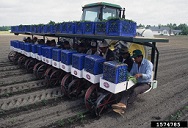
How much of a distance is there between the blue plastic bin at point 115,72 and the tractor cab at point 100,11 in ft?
11.6

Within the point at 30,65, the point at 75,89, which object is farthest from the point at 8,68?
the point at 75,89

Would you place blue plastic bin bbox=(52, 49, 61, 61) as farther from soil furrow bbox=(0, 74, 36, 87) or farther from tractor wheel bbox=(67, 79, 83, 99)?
soil furrow bbox=(0, 74, 36, 87)

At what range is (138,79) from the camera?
15.9 feet

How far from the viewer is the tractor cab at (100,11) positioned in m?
7.22

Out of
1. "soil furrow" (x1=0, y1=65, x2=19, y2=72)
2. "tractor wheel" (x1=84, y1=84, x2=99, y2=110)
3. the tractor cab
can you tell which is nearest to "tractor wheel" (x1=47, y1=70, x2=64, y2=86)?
"tractor wheel" (x1=84, y1=84, x2=99, y2=110)

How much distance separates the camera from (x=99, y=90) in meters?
4.91

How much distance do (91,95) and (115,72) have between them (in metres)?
1.24

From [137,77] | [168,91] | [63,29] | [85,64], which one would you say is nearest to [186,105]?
[168,91]

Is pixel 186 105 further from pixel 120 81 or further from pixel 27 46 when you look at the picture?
pixel 27 46

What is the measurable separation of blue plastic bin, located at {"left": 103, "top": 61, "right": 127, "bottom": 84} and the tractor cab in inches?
139

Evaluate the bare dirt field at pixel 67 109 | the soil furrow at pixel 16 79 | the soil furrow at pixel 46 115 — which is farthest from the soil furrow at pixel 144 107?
the soil furrow at pixel 16 79

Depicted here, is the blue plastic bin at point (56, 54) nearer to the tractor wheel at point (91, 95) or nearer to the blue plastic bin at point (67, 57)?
the blue plastic bin at point (67, 57)

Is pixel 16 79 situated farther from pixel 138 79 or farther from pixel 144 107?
pixel 144 107

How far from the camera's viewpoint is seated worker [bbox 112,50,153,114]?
14.8ft
